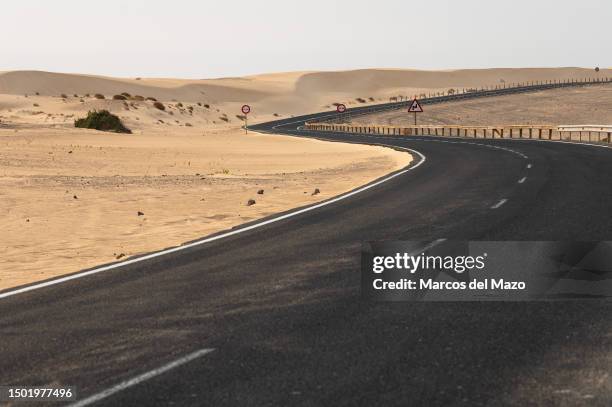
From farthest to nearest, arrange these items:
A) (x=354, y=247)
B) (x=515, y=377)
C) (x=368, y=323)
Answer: (x=354, y=247), (x=368, y=323), (x=515, y=377)

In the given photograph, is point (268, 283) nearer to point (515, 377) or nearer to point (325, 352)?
point (325, 352)

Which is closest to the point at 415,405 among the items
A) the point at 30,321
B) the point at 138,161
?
the point at 30,321

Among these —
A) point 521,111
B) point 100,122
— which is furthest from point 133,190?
point 521,111

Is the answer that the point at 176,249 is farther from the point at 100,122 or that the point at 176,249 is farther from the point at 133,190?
the point at 100,122

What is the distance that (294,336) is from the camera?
8008 mm

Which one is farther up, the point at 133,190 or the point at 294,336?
the point at 294,336

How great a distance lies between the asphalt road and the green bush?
6386 centimetres

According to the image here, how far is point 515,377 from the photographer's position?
21.5ft

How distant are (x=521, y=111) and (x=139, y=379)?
118395 millimetres

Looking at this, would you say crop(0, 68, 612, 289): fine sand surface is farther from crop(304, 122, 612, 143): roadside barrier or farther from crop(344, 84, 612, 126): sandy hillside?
crop(344, 84, 612, 126): sandy hillside

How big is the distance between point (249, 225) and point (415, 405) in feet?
35.4

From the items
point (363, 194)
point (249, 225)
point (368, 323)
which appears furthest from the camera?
point (363, 194)

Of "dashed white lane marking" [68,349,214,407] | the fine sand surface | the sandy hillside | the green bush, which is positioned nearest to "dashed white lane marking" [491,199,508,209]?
the fine sand surface

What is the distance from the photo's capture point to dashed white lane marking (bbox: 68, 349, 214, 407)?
6.34 metres
